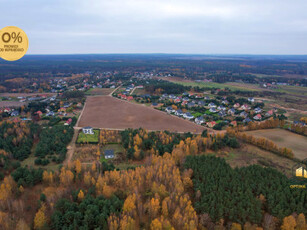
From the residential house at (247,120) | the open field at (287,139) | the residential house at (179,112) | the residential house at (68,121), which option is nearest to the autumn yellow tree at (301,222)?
the open field at (287,139)

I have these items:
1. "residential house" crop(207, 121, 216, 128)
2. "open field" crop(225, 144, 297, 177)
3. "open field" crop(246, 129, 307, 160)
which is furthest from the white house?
"open field" crop(246, 129, 307, 160)

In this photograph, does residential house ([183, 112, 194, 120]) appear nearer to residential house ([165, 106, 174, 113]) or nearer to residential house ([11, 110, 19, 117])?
residential house ([165, 106, 174, 113])

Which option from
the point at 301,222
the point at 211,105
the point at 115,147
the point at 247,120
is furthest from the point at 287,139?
the point at 115,147

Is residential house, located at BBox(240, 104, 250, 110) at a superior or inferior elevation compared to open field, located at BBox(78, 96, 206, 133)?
superior

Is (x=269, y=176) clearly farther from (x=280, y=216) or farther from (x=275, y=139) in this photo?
(x=275, y=139)

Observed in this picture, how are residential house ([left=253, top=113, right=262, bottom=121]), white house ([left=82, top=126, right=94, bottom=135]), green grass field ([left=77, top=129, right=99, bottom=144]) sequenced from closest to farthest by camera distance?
1. green grass field ([left=77, top=129, right=99, bottom=144])
2. white house ([left=82, top=126, right=94, bottom=135])
3. residential house ([left=253, top=113, right=262, bottom=121])

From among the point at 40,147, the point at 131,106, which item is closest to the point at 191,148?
the point at 40,147

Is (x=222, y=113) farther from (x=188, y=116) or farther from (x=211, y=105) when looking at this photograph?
(x=188, y=116)
